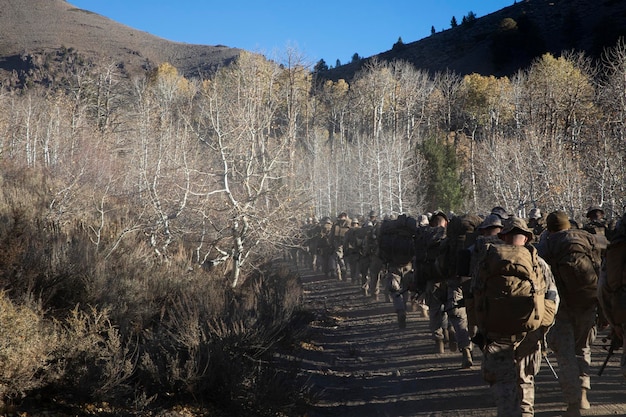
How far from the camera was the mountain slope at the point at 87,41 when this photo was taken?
99.6 metres

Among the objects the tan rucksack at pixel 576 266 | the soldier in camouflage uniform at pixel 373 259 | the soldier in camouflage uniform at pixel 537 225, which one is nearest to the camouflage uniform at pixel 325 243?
the soldier in camouflage uniform at pixel 373 259

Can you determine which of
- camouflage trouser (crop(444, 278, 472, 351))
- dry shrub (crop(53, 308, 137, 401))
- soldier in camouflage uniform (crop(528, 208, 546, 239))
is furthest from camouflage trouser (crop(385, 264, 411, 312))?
dry shrub (crop(53, 308, 137, 401))

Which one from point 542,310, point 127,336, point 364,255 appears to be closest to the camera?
point 542,310

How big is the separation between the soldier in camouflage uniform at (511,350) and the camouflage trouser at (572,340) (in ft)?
2.54

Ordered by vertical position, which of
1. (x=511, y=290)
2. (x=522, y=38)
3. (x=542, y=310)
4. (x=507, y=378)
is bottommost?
(x=507, y=378)

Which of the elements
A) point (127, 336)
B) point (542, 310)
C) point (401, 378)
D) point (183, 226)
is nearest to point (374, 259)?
point (183, 226)

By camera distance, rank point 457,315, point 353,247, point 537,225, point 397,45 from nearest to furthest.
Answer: point 457,315, point 537,225, point 353,247, point 397,45

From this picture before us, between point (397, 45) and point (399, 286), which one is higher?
point (397, 45)

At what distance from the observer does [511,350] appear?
17.1 feet

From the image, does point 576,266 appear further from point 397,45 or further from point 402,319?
point 397,45

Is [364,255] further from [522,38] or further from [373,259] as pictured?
[522,38]

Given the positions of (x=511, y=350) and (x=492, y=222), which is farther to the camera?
(x=492, y=222)

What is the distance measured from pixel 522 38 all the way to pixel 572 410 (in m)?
91.4

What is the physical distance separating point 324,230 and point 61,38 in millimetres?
101211
